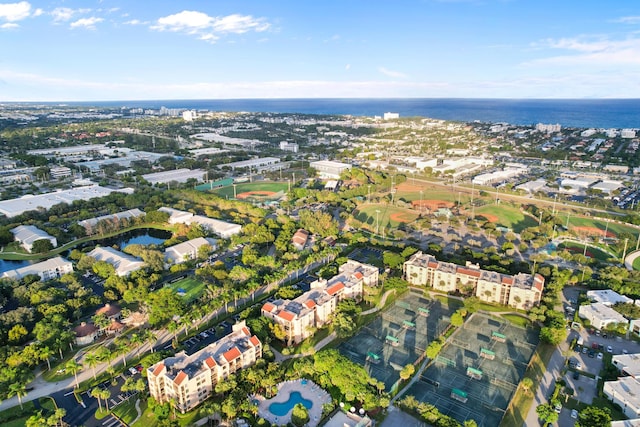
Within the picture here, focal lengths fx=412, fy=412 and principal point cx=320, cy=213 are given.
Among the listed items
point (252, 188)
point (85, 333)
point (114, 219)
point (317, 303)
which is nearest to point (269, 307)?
point (317, 303)

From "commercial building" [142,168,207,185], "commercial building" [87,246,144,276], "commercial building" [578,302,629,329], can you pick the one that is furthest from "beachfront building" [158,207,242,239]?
"commercial building" [578,302,629,329]

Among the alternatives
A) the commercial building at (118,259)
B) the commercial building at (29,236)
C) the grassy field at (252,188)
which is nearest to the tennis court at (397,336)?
the commercial building at (118,259)

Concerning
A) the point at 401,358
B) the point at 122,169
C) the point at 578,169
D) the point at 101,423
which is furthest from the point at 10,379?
the point at 578,169

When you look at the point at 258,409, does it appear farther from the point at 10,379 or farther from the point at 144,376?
the point at 10,379

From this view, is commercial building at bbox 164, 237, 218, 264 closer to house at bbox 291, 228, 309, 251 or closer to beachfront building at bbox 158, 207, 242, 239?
beachfront building at bbox 158, 207, 242, 239

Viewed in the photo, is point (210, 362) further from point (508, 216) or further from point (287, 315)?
point (508, 216)

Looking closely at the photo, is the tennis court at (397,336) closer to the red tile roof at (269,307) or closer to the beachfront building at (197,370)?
the red tile roof at (269,307)
